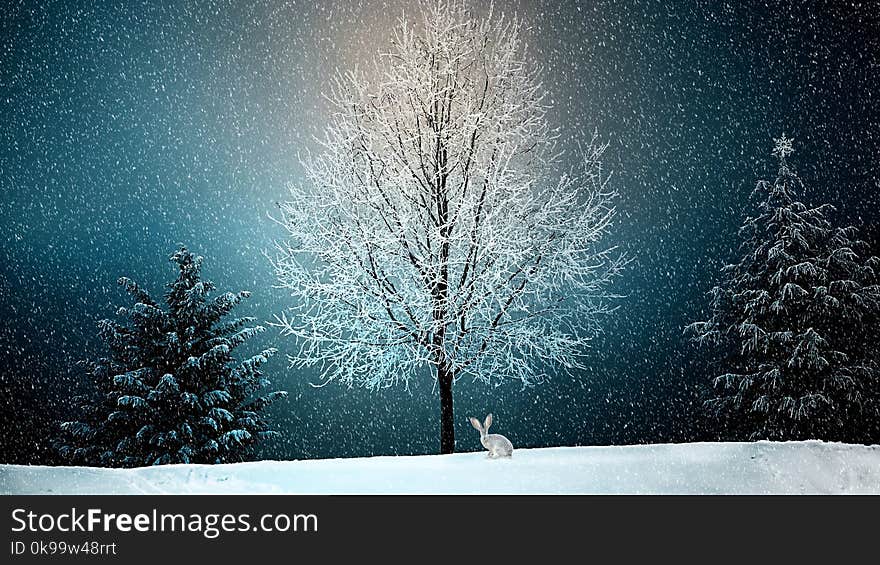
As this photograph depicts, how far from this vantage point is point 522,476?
18.5 ft

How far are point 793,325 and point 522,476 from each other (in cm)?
542

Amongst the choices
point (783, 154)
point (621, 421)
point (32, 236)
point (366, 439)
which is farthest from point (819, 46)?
point (32, 236)

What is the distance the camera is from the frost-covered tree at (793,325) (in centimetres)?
914

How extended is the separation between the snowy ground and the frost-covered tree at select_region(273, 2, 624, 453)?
1.18 meters

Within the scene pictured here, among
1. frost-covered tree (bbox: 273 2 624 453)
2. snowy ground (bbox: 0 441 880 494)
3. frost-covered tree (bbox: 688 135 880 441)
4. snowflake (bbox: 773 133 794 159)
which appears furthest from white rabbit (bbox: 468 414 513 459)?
snowflake (bbox: 773 133 794 159)

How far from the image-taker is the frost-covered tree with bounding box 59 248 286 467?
32.5 ft

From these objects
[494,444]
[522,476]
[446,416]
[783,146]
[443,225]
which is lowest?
[522,476]

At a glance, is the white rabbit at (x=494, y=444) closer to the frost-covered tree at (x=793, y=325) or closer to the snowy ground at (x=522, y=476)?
the snowy ground at (x=522, y=476)

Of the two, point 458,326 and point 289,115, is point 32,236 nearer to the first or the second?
point 289,115

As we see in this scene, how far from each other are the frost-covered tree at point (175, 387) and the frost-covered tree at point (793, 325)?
5.87 m

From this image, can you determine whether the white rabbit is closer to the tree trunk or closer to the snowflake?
the tree trunk

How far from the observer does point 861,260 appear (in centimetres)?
1005

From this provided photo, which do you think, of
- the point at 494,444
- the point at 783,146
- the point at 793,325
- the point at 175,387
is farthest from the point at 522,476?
the point at 783,146

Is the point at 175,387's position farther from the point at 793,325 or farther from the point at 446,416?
the point at 793,325
